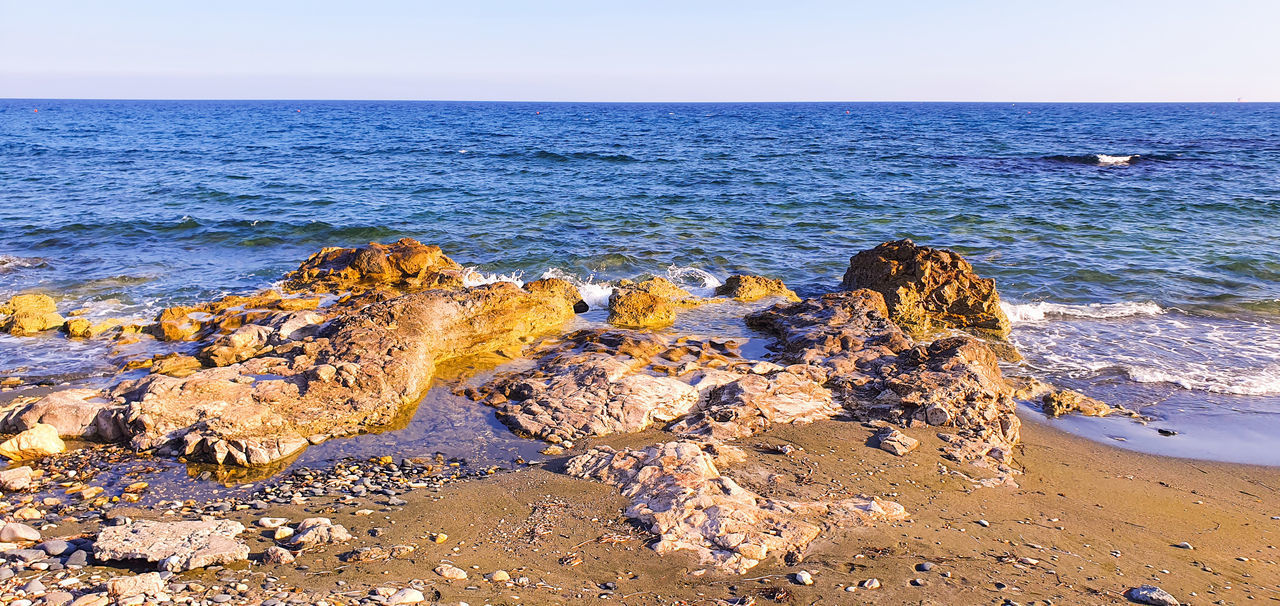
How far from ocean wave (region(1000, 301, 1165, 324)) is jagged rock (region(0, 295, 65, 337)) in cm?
1505

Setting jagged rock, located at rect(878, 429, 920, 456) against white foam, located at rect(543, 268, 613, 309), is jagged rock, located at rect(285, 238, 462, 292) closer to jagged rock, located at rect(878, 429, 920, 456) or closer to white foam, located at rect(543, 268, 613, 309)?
white foam, located at rect(543, 268, 613, 309)

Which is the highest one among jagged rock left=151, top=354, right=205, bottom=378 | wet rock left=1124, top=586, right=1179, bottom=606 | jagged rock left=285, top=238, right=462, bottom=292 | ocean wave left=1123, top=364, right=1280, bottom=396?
jagged rock left=285, top=238, right=462, bottom=292

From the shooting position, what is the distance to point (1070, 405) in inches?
345

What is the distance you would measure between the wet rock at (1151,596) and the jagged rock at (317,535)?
5.44m

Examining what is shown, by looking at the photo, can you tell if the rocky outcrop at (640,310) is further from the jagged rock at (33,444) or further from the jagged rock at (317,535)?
the jagged rock at (33,444)

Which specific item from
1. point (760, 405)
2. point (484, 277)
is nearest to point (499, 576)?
point (760, 405)

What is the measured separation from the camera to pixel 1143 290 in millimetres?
14312

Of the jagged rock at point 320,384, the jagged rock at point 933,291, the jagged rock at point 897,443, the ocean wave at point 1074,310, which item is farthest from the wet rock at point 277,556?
the ocean wave at point 1074,310

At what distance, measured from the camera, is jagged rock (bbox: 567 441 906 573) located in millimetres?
5422

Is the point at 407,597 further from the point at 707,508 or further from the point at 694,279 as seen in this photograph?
the point at 694,279

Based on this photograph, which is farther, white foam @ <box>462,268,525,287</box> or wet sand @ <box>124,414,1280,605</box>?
white foam @ <box>462,268,525,287</box>

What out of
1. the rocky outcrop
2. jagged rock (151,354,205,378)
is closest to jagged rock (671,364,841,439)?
the rocky outcrop

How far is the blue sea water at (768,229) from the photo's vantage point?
10.6 meters

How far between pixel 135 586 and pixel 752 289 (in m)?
10.2
